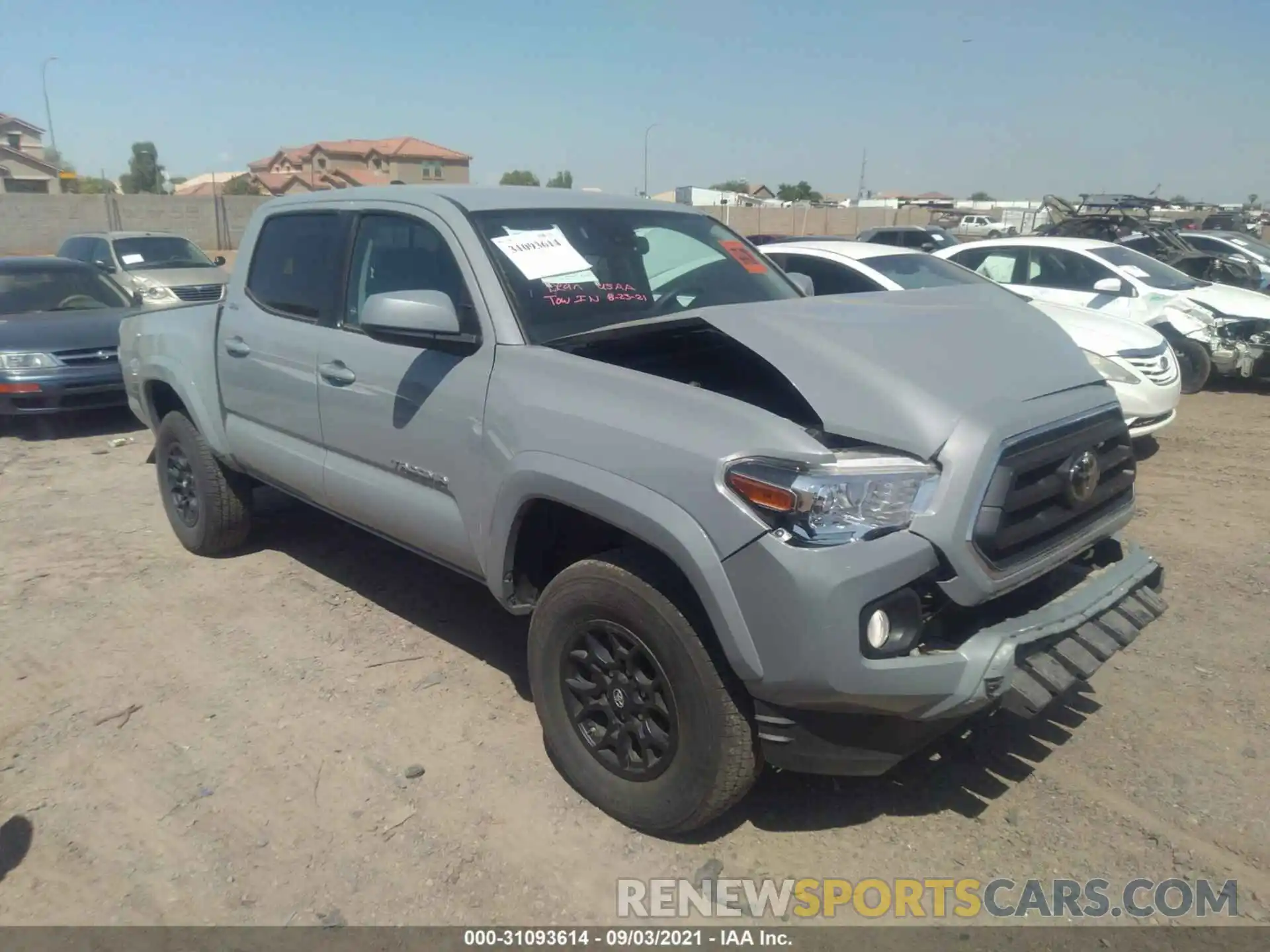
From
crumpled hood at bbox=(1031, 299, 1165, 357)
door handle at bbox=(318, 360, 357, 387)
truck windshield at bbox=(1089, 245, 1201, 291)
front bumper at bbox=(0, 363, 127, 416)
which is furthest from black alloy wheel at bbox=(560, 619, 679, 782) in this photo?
truck windshield at bbox=(1089, 245, 1201, 291)

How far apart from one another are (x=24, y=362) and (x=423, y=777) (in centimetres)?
678

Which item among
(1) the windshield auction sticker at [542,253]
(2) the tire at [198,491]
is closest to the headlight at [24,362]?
(2) the tire at [198,491]

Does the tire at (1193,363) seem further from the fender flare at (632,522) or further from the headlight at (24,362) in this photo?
the headlight at (24,362)

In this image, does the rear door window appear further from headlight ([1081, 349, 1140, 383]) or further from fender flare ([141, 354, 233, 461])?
headlight ([1081, 349, 1140, 383])

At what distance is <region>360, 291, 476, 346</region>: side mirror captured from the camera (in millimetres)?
3129

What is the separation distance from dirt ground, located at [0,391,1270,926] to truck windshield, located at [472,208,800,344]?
157cm

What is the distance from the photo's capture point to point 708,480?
2.46m

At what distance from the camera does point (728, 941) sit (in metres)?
2.54

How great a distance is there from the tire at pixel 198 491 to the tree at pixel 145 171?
75763mm

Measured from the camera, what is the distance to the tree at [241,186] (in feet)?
209

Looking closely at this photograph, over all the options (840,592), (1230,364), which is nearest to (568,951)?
(840,592)

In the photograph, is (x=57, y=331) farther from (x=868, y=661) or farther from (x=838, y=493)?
(x=868, y=661)

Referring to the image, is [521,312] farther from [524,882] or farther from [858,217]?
[858,217]

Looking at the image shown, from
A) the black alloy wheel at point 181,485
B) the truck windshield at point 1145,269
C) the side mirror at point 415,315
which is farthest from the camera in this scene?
the truck windshield at point 1145,269
